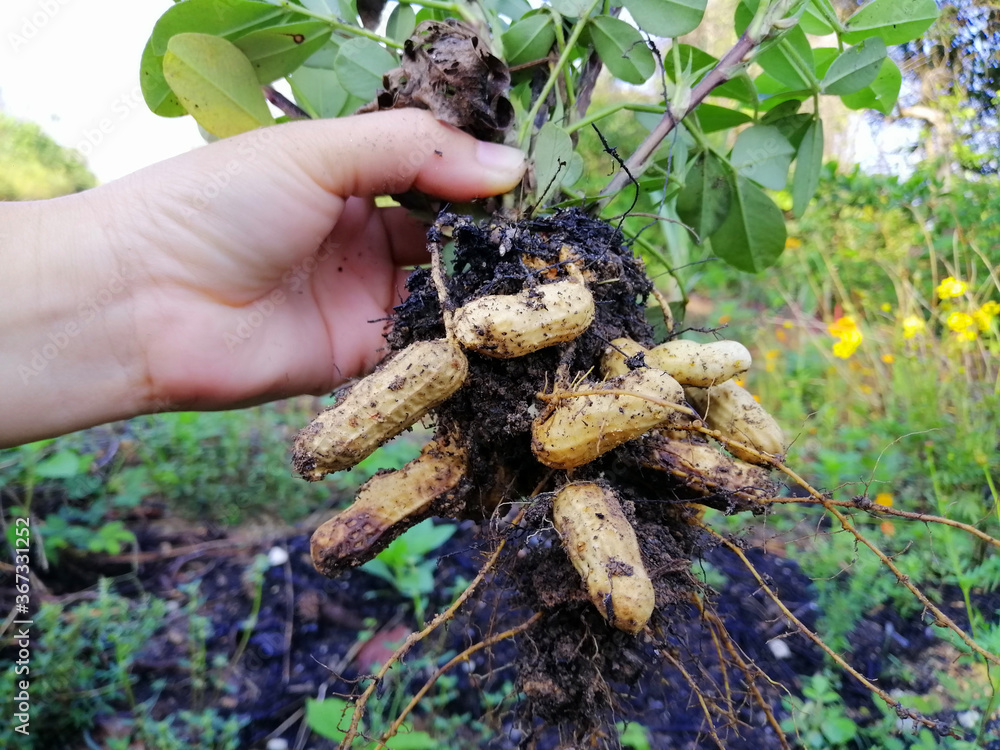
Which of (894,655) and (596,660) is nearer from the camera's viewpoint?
(596,660)

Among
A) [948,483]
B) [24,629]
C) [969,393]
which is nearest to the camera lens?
[24,629]

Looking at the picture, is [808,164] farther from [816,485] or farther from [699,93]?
[816,485]

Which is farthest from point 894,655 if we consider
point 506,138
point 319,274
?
point 319,274

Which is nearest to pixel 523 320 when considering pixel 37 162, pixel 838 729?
pixel 838 729

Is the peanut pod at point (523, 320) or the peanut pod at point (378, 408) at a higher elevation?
the peanut pod at point (523, 320)

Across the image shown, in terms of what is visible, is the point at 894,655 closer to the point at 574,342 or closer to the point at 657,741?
the point at 657,741

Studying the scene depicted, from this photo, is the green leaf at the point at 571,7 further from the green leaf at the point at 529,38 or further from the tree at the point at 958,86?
the tree at the point at 958,86

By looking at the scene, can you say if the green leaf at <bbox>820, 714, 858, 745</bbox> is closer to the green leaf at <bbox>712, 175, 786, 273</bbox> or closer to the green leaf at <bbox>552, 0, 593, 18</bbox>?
the green leaf at <bbox>712, 175, 786, 273</bbox>

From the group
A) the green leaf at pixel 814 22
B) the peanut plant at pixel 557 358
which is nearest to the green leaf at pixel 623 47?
the peanut plant at pixel 557 358
